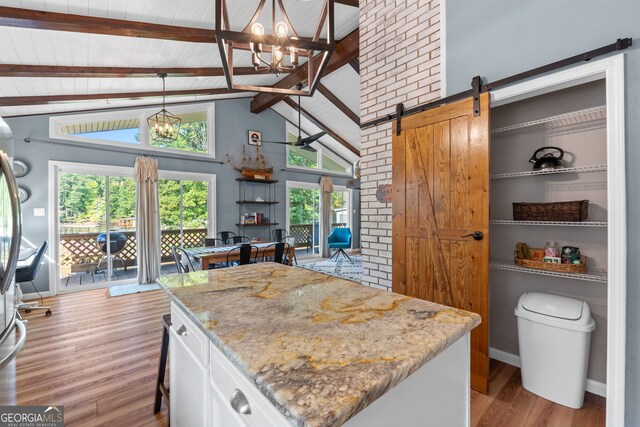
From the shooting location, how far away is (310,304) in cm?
123

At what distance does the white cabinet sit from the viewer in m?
1.09

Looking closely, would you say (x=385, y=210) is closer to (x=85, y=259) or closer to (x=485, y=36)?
(x=485, y=36)

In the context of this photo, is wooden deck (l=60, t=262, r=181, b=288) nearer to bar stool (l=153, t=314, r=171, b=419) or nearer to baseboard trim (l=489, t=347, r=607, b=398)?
bar stool (l=153, t=314, r=171, b=419)

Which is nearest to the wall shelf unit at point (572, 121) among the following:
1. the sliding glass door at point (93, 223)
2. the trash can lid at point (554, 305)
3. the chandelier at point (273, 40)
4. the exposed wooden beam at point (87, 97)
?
the trash can lid at point (554, 305)

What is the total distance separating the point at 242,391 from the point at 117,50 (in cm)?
389

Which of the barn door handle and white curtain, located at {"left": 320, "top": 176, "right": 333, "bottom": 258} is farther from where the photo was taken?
white curtain, located at {"left": 320, "top": 176, "right": 333, "bottom": 258}

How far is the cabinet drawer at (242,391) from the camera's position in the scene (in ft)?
2.26

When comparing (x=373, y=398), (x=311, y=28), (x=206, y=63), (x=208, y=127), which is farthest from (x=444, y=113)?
(x=208, y=127)

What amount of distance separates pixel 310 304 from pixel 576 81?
199 cm

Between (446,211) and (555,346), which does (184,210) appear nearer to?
(446,211)

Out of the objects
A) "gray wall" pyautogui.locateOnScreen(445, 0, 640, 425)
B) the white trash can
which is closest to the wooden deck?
the white trash can

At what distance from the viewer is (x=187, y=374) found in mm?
1268

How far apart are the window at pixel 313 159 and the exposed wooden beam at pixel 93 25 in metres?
4.27

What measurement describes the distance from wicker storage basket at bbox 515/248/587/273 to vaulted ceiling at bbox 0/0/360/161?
3.28m
